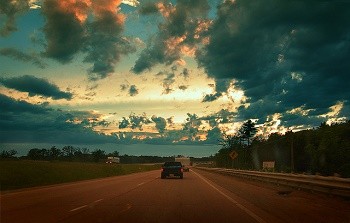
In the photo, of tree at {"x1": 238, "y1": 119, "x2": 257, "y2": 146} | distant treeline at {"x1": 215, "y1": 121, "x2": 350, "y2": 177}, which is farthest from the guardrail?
tree at {"x1": 238, "y1": 119, "x2": 257, "y2": 146}

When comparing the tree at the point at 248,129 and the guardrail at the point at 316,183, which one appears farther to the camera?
the tree at the point at 248,129

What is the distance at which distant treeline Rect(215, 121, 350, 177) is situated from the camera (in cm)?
7319

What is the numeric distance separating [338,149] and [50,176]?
52.2 metres

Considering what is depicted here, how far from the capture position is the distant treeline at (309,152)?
73188 mm

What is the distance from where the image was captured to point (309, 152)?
81.7 m

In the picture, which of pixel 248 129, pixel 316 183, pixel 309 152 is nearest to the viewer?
pixel 316 183

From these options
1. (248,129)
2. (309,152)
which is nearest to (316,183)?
(309,152)

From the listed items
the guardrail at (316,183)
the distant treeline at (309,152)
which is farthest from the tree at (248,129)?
the guardrail at (316,183)

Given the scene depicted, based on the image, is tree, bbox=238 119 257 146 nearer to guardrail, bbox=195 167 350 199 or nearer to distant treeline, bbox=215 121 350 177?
distant treeline, bbox=215 121 350 177

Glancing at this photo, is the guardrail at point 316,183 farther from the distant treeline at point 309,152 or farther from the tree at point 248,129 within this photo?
the tree at point 248,129

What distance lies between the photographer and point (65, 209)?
14.3 metres

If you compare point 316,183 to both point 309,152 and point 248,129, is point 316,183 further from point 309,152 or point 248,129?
point 248,129

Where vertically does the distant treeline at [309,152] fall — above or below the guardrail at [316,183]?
above

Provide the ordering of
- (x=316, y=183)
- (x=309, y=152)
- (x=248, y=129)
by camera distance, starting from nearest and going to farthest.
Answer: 1. (x=316, y=183)
2. (x=309, y=152)
3. (x=248, y=129)
